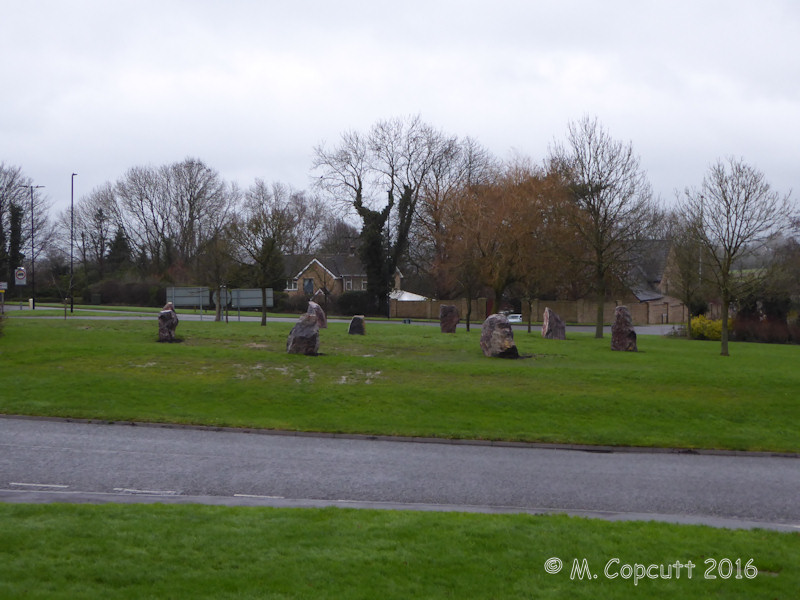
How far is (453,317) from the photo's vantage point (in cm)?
3884

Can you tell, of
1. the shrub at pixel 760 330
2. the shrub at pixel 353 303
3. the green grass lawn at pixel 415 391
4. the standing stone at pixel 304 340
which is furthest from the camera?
the shrub at pixel 353 303

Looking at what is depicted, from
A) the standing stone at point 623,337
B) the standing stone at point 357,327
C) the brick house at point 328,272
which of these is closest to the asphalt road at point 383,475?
the standing stone at point 623,337

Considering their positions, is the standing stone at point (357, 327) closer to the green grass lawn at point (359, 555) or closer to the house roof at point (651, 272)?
the green grass lawn at point (359, 555)

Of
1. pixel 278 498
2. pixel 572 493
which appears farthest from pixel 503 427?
pixel 278 498

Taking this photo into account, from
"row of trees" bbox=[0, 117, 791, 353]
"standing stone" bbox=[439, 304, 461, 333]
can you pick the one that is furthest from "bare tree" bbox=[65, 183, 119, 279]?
"standing stone" bbox=[439, 304, 461, 333]

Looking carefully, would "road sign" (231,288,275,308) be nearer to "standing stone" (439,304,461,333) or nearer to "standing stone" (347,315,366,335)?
"standing stone" (439,304,461,333)

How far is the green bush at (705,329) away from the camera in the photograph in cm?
4578

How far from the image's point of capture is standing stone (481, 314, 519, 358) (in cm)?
2555

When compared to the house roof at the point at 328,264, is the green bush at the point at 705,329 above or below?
below

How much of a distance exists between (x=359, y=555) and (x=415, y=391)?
43.2ft

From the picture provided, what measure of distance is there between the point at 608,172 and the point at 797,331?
1703 cm

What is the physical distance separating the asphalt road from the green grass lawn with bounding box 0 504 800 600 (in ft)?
4.81

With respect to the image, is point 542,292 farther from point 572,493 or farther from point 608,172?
point 572,493

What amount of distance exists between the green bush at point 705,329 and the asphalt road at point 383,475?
3279cm
